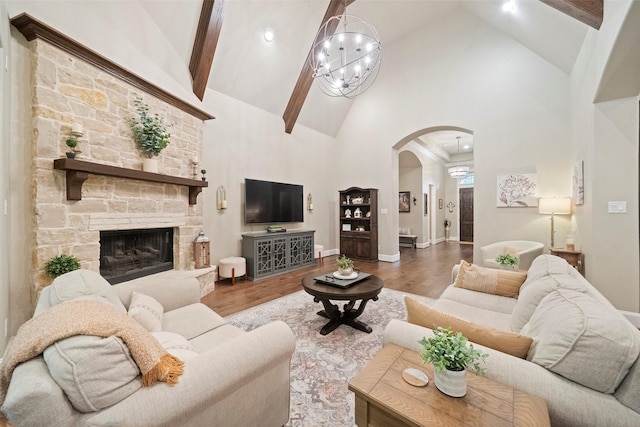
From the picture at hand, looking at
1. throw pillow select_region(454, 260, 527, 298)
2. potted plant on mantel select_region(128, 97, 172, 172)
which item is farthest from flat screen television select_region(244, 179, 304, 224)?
throw pillow select_region(454, 260, 527, 298)

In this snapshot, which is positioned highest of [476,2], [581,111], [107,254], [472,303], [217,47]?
[476,2]

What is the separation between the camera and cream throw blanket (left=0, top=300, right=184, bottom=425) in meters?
0.83

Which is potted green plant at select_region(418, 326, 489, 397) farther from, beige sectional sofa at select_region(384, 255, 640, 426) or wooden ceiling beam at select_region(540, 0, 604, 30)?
wooden ceiling beam at select_region(540, 0, 604, 30)

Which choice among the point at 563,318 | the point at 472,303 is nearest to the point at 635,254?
the point at 472,303

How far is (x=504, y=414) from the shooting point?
2.95ft

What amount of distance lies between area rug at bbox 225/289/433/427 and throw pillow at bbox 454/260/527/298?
86 cm

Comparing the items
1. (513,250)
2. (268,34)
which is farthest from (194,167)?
(513,250)

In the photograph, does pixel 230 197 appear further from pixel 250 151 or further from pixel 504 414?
pixel 504 414

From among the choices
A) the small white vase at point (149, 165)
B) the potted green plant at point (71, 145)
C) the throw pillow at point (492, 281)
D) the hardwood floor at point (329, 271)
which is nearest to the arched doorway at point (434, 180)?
the hardwood floor at point (329, 271)

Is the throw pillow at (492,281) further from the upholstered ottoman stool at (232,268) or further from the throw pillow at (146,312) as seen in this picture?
the upholstered ottoman stool at (232,268)

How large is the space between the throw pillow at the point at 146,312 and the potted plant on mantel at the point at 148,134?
6.46 ft

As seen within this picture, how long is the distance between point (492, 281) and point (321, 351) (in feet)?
5.94

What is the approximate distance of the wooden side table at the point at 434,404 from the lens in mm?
884

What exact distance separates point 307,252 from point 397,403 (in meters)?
4.71
